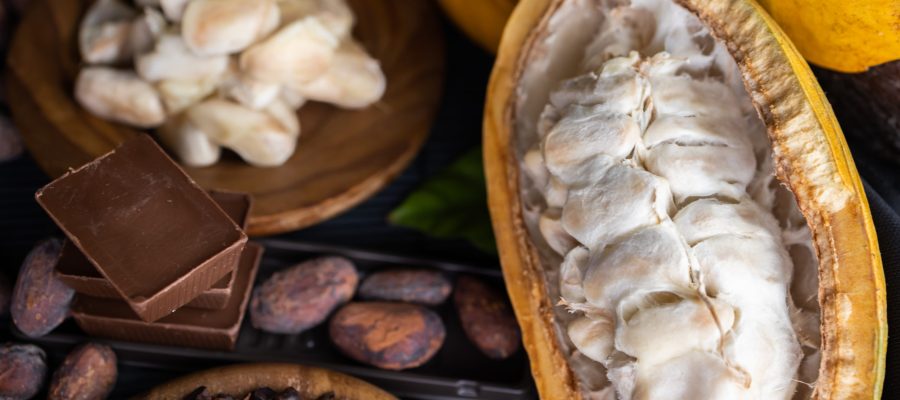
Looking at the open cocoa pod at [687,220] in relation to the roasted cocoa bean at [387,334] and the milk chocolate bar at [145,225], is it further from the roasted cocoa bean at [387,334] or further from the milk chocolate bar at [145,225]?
the milk chocolate bar at [145,225]

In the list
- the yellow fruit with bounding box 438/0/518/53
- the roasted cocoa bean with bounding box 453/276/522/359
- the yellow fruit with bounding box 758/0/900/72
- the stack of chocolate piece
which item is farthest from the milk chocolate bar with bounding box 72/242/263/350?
the yellow fruit with bounding box 758/0/900/72

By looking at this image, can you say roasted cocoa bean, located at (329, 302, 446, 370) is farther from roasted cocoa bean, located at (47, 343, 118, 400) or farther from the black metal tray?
roasted cocoa bean, located at (47, 343, 118, 400)

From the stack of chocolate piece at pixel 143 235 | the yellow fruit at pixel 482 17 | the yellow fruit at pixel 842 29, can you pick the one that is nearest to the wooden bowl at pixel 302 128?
the yellow fruit at pixel 482 17

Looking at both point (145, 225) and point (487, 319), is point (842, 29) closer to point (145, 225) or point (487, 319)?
point (487, 319)

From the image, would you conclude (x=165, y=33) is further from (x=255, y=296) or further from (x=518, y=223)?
(x=518, y=223)

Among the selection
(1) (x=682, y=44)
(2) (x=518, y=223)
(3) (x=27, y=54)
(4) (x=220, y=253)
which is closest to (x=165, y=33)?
(3) (x=27, y=54)
